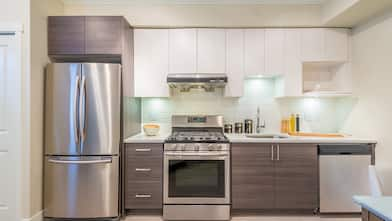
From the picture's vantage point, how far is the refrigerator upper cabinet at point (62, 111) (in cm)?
292

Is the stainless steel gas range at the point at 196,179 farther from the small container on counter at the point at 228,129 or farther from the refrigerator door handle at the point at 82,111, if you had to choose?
the refrigerator door handle at the point at 82,111

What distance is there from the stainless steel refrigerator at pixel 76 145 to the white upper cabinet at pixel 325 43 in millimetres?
2654

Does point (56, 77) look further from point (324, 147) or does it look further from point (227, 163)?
→ point (324, 147)

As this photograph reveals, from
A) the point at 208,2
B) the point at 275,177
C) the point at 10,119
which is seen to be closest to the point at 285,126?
the point at 275,177

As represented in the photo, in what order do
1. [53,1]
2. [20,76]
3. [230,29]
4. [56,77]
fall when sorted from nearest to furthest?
[20,76] → [56,77] → [53,1] → [230,29]

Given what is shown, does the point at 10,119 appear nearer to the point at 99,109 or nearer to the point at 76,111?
the point at 76,111

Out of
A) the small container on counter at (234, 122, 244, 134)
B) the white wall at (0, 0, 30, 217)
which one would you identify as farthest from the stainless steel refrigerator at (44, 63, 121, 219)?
the small container on counter at (234, 122, 244, 134)

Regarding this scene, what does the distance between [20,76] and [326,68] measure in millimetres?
3899

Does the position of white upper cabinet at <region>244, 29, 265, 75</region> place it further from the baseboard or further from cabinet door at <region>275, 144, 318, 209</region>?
the baseboard

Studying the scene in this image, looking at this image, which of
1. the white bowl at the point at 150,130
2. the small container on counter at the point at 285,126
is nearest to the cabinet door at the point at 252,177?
the small container on counter at the point at 285,126

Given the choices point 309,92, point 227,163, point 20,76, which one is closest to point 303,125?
point 309,92

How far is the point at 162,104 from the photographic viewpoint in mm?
3893

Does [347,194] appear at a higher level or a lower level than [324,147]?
lower

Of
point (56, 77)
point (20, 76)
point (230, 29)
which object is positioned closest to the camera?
point (20, 76)
